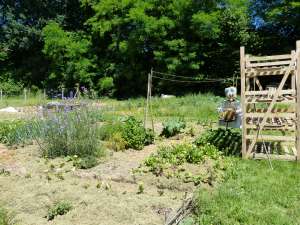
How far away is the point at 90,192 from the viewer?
19.7ft

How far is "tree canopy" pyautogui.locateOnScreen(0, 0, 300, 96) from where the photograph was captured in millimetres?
24453

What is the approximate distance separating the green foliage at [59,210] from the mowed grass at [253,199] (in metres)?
1.54

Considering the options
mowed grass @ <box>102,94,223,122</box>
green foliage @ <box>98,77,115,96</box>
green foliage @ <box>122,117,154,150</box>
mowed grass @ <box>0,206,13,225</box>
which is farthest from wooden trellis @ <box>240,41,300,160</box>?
green foliage @ <box>98,77,115,96</box>

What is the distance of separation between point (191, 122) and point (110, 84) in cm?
1564

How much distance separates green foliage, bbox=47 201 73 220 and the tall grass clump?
7.51 feet

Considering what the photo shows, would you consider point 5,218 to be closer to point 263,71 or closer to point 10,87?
point 263,71

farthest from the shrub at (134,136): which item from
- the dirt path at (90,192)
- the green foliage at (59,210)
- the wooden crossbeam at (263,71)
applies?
the green foliage at (59,210)

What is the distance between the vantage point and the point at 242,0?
24.5 m

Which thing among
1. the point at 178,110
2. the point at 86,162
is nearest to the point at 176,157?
the point at 86,162

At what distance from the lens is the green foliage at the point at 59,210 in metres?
5.37

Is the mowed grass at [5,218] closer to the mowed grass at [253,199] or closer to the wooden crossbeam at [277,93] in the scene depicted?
the mowed grass at [253,199]

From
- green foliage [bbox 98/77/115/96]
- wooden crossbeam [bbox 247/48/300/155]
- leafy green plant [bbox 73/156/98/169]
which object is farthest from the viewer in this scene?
green foliage [bbox 98/77/115/96]

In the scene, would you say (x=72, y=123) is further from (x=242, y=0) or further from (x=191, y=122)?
(x=242, y=0)

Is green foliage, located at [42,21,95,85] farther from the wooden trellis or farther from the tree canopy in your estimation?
the wooden trellis
